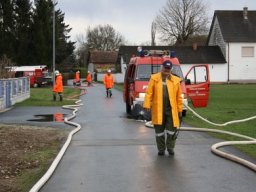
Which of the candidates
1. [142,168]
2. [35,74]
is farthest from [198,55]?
[142,168]

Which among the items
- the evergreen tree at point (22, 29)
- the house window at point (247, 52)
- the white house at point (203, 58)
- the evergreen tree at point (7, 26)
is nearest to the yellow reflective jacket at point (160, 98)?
the evergreen tree at point (7, 26)

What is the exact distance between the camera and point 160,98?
32.4 ft

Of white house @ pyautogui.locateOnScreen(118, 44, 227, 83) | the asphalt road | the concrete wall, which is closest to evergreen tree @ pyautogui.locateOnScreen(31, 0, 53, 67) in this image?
white house @ pyautogui.locateOnScreen(118, 44, 227, 83)

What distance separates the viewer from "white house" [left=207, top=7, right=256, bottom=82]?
6831 cm

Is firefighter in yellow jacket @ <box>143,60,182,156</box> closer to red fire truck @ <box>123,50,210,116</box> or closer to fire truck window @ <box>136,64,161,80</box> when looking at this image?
red fire truck @ <box>123,50,210,116</box>

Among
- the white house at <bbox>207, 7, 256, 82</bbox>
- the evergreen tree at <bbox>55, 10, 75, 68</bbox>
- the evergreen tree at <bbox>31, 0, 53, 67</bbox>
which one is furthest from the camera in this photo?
the evergreen tree at <bbox>55, 10, 75, 68</bbox>

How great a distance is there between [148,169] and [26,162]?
245 centimetres

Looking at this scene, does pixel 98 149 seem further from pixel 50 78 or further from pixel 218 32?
pixel 218 32

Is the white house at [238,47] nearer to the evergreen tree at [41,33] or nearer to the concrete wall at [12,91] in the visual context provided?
the evergreen tree at [41,33]

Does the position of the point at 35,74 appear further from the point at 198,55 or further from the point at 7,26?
the point at 198,55

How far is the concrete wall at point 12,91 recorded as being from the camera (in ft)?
77.4

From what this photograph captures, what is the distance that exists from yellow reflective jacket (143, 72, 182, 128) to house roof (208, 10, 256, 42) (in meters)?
60.6

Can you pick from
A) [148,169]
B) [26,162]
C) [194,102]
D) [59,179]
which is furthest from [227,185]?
[194,102]

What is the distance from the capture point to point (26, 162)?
9594 millimetres
